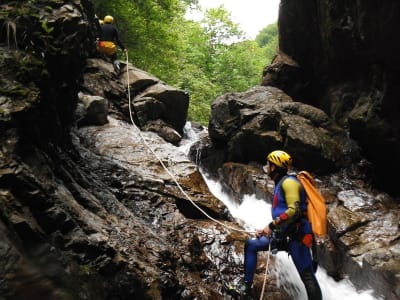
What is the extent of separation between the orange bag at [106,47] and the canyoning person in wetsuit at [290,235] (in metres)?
11.8

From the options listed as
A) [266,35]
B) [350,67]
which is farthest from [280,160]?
[266,35]

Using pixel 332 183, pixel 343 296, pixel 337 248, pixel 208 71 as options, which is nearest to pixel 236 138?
pixel 332 183

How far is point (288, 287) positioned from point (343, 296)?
182cm

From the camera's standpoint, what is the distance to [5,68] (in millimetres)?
4598

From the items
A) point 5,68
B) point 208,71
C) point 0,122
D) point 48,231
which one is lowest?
point 208,71

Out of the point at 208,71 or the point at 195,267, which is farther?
the point at 208,71

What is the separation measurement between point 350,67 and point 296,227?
951 centimetres

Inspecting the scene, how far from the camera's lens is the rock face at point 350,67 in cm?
938

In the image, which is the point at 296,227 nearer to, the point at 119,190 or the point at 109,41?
the point at 119,190

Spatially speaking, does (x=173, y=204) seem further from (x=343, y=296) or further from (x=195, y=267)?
(x=343, y=296)

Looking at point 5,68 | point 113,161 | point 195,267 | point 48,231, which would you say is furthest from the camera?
point 113,161

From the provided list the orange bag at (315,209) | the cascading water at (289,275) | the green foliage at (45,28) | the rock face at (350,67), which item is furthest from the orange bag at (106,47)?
the orange bag at (315,209)

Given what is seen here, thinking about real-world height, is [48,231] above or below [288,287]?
above

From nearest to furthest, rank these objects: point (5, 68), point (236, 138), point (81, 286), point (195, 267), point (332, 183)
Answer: point (81, 286)
point (5, 68)
point (195, 267)
point (332, 183)
point (236, 138)
